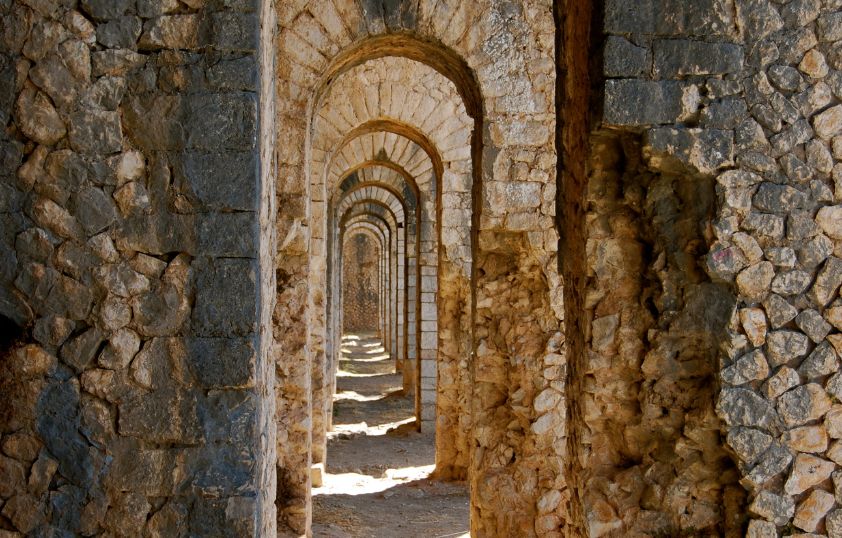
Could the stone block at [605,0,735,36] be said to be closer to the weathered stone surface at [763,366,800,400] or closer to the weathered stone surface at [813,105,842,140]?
the weathered stone surface at [813,105,842,140]

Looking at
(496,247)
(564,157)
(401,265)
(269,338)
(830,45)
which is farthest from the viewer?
(401,265)

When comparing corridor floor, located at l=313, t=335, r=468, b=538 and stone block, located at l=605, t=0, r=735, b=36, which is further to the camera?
corridor floor, located at l=313, t=335, r=468, b=538

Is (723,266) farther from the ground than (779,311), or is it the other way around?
(723,266)

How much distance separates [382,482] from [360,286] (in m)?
22.5

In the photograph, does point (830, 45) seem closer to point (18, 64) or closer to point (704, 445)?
point (704, 445)

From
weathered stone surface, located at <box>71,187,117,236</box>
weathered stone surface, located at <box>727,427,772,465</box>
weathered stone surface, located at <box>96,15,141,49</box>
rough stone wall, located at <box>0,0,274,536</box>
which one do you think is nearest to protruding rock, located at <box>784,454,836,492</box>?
weathered stone surface, located at <box>727,427,772,465</box>

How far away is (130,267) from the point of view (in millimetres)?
3119

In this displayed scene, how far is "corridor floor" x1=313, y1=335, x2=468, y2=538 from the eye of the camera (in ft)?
24.8

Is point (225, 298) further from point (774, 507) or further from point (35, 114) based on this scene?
point (774, 507)

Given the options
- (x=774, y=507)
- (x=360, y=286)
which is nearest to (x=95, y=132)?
(x=774, y=507)

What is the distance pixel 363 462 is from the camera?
32.9 ft

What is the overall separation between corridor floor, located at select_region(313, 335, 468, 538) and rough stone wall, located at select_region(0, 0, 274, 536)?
14.2 feet

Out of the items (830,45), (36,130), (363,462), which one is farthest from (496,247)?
(363,462)

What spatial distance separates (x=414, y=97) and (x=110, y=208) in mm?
6161
